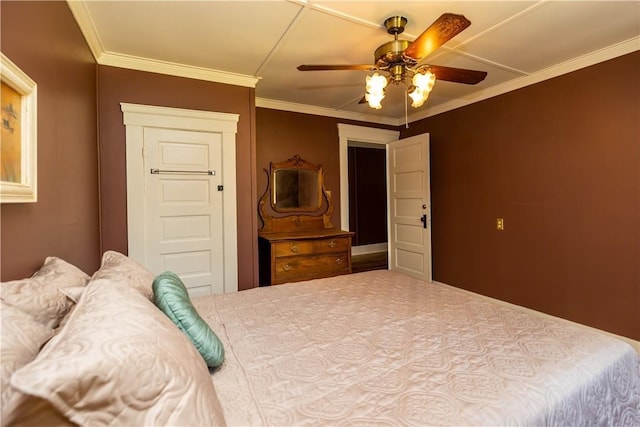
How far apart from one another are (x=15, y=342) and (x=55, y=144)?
121 cm

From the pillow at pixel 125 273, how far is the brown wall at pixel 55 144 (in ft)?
0.81

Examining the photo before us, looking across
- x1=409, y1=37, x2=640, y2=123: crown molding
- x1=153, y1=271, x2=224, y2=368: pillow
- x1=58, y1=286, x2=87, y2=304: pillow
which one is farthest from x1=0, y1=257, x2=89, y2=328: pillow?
x1=409, y1=37, x2=640, y2=123: crown molding

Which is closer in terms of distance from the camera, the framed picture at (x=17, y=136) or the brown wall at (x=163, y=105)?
the framed picture at (x=17, y=136)

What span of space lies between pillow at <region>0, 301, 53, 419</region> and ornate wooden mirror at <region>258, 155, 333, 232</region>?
283 centimetres

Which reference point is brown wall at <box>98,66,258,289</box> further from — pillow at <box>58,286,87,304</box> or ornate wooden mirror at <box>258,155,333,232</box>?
pillow at <box>58,286,87,304</box>

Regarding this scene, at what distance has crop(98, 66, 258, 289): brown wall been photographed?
251 centimetres

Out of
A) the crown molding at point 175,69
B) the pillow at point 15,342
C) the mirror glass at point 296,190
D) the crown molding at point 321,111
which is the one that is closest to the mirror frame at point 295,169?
the mirror glass at point 296,190

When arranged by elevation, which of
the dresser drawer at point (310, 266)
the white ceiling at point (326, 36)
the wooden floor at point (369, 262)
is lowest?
the wooden floor at point (369, 262)

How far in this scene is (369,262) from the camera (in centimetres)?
562

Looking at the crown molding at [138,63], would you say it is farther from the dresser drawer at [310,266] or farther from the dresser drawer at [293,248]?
the dresser drawer at [310,266]

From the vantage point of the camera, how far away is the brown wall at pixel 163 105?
2.51 m

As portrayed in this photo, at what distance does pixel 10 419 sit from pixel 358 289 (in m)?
1.67

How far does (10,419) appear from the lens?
0.58 metres

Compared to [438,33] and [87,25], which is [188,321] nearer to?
[438,33]
